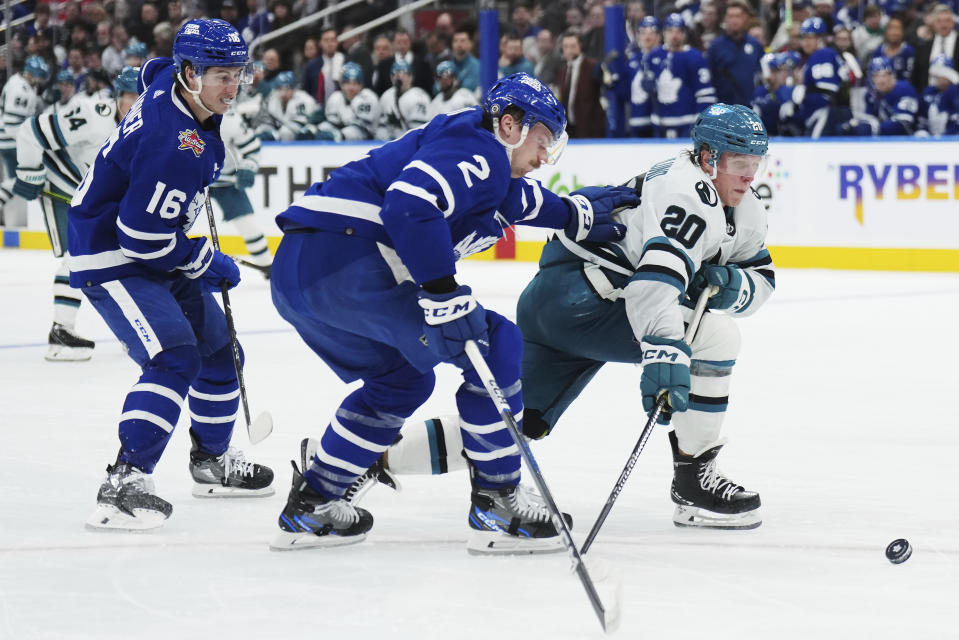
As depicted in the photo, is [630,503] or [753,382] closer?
[630,503]

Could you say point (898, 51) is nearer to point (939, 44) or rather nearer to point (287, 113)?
point (939, 44)

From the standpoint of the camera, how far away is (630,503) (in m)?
3.58

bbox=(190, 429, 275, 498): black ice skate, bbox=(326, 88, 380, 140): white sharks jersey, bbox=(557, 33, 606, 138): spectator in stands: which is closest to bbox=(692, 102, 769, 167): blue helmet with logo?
bbox=(190, 429, 275, 498): black ice skate

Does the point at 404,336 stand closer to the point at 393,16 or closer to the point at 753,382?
the point at 753,382

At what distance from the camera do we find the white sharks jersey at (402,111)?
1240 cm

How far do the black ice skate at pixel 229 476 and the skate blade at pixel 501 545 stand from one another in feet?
Result: 2.73

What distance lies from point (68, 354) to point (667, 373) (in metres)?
3.92

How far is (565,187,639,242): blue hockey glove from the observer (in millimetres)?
3330

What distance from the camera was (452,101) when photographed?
12016mm

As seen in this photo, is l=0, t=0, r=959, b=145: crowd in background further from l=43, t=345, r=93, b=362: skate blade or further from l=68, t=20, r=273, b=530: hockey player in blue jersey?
l=68, t=20, r=273, b=530: hockey player in blue jersey

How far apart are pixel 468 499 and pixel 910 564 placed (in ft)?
3.71

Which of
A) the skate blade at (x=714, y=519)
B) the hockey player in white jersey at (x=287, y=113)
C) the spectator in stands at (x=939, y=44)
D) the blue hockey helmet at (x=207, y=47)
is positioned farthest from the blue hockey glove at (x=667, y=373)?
the hockey player in white jersey at (x=287, y=113)

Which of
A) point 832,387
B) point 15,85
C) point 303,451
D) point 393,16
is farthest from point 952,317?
point 15,85

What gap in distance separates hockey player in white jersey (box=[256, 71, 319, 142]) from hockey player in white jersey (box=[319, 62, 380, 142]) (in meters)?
0.16
